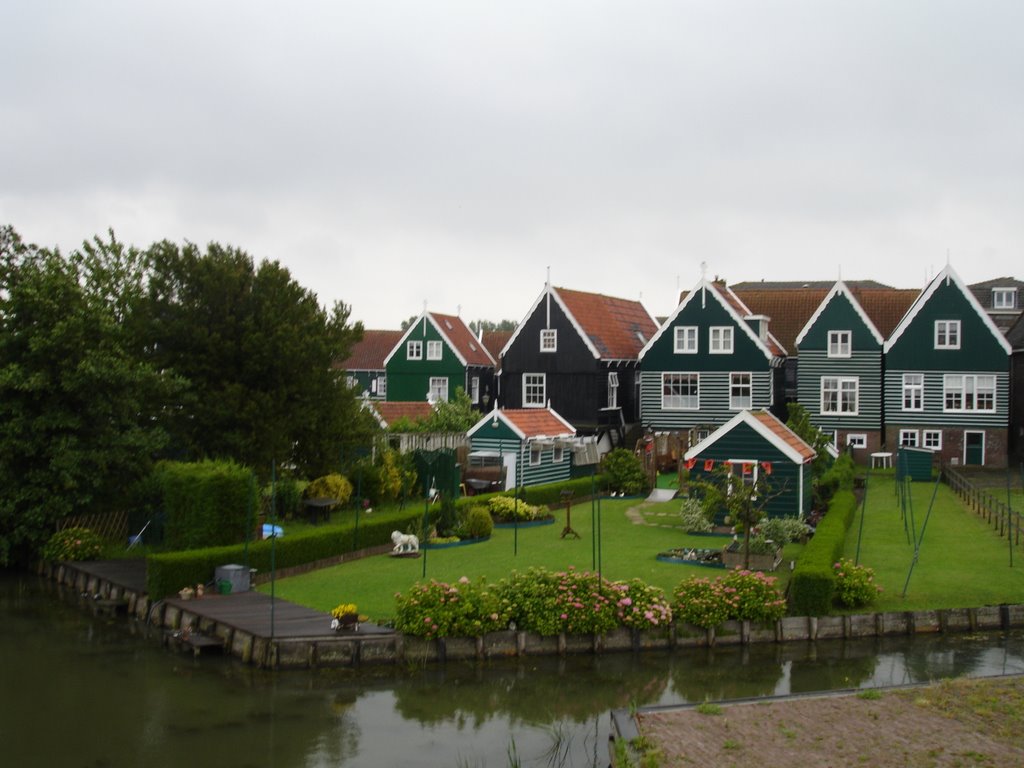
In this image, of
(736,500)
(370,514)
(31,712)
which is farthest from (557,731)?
(370,514)

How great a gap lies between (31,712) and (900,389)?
126 feet

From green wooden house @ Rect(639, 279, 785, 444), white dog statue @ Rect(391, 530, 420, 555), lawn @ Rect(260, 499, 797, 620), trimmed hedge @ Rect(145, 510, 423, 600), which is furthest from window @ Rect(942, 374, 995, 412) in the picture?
white dog statue @ Rect(391, 530, 420, 555)

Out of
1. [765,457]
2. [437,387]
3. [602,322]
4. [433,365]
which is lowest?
[765,457]

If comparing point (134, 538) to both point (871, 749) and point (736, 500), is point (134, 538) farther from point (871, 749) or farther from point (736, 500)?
point (871, 749)

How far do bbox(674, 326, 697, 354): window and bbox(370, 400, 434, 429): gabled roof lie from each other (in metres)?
11.4

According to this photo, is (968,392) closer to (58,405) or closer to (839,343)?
(839,343)

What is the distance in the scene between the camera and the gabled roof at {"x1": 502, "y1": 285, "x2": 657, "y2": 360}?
48.8 m

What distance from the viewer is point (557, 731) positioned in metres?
16.5

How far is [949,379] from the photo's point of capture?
45.9m

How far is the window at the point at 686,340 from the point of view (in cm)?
4806

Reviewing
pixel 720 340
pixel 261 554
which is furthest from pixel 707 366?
pixel 261 554

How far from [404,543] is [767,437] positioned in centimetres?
1105

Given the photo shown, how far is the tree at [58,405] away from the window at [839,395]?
2914cm

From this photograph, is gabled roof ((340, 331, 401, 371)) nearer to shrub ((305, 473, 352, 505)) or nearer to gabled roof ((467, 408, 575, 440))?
gabled roof ((467, 408, 575, 440))
